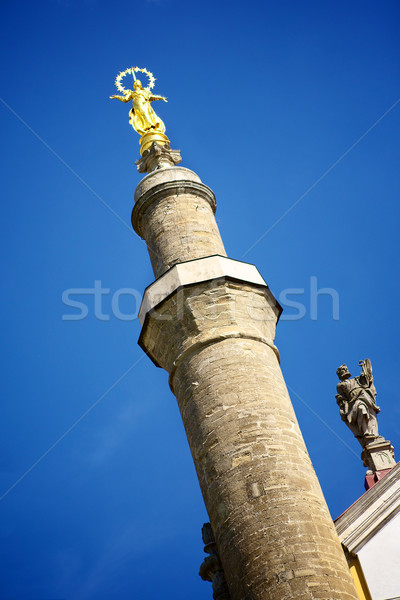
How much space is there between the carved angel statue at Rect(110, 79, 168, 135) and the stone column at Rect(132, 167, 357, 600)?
2179 mm

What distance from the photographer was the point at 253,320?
1002 centimetres

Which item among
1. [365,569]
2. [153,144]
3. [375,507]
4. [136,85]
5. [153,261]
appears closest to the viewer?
[365,569]

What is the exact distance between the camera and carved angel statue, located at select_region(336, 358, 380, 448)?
11415 mm

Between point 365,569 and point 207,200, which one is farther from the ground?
point 207,200

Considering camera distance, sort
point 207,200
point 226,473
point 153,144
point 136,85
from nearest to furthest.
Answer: point 226,473 < point 207,200 < point 153,144 < point 136,85

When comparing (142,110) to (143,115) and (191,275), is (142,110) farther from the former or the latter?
(191,275)

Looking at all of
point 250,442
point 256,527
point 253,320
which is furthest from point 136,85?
point 256,527

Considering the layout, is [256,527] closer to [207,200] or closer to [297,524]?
[297,524]

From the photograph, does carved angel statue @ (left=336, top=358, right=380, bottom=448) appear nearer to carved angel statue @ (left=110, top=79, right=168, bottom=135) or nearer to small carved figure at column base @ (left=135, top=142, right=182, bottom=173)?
small carved figure at column base @ (left=135, top=142, right=182, bottom=173)

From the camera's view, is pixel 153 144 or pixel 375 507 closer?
pixel 375 507

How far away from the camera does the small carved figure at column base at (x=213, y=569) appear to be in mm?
8047

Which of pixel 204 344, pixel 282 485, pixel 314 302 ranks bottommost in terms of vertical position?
pixel 282 485

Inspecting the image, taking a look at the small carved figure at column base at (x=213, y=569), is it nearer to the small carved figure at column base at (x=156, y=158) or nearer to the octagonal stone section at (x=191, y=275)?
the octagonal stone section at (x=191, y=275)

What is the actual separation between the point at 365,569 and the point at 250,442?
99.6 inches
